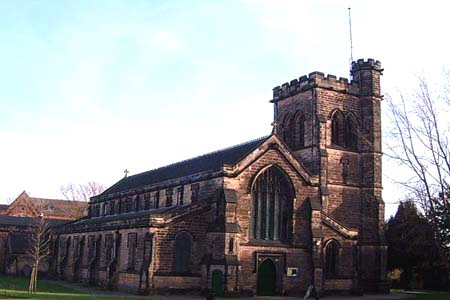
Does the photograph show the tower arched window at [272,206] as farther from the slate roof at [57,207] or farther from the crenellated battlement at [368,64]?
the slate roof at [57,207]

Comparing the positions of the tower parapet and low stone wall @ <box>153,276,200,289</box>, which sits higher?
the tower parapet

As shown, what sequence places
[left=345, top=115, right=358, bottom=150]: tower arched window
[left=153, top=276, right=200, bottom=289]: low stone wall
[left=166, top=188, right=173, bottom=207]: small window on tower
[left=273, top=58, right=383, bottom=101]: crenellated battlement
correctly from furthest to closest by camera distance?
[left=345, top=115, right=358, bottom=150]: tower arched window < [left=273, top=58, right=383, bottom=101]: crenellated battlement < [left=166, top=188, right=173, bottom=207]: small window on tower < [left=153, top=276, right=200, bottom=289]: low stone wall

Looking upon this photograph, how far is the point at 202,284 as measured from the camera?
3747 cm

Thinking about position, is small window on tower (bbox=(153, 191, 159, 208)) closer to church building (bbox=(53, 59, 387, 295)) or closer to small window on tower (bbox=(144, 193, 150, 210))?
church building (bbox=(53, 59, 387, 295))

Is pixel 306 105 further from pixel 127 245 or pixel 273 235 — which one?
pixel 127 245

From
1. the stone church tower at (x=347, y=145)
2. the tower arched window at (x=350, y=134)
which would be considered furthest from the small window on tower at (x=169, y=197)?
the tower arched window at (x=350, y=134)

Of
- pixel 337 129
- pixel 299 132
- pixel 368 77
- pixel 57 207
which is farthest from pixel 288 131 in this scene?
pixel 57 207

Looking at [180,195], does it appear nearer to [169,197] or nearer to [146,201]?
[169,197]

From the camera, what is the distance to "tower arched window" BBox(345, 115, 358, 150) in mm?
51094

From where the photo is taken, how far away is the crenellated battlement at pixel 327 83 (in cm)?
5022

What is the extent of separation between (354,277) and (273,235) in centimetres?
806

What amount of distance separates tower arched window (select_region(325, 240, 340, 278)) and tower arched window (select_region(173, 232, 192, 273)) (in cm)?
1137

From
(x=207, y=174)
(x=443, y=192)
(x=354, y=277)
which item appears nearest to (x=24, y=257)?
(x=207, y=174)

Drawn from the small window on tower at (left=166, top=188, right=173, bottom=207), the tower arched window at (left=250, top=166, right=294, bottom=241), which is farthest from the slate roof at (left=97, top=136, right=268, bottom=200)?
the tower arched window at (left=250, top=166, right=294, bottom=241)
